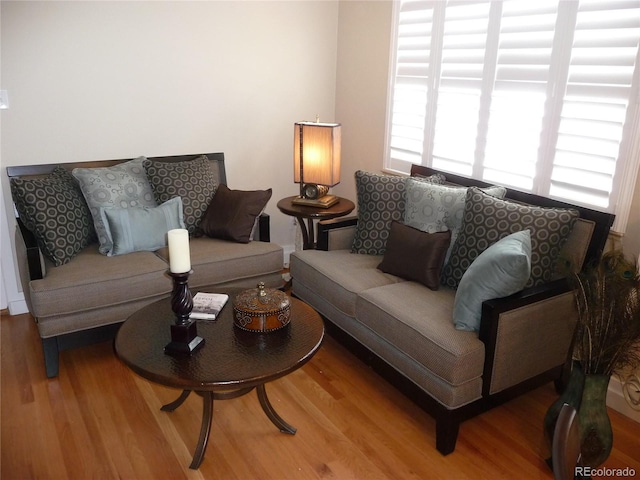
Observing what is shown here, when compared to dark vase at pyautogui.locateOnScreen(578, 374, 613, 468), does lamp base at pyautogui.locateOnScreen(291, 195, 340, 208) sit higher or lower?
higher

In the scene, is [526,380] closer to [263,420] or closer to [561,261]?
[561,261]

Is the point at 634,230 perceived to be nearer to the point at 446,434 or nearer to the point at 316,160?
the point at 446,434

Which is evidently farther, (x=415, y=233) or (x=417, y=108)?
(x=417, y=108)

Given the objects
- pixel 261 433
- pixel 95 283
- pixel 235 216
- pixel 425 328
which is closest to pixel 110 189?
pixel 95 283

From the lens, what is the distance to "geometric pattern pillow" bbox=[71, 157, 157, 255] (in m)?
2.96

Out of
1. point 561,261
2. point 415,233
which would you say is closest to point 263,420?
point 415,233

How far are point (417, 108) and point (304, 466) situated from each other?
2.37m

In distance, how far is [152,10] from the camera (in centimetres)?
336

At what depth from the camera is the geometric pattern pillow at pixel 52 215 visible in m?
2.71

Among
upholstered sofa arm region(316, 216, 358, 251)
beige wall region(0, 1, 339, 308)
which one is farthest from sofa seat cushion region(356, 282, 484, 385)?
beige wall region(0, 1, 339, 308)

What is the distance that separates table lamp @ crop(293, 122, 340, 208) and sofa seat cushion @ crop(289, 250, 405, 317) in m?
0.53

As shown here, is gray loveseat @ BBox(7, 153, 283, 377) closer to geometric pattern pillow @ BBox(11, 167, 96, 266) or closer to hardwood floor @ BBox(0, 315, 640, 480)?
geometric pattern pillow @ BBox(11, 167, 96, 266)

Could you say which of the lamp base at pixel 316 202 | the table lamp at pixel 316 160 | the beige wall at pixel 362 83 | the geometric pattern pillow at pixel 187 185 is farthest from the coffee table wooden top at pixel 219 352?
the beige wall at pixel 362 83

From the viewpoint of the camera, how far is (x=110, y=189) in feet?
9.86
